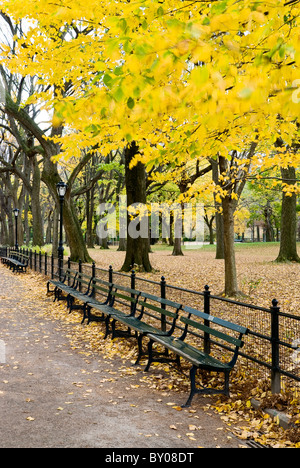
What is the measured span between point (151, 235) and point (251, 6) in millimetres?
51400

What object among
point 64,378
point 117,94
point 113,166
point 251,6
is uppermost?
point 113,166

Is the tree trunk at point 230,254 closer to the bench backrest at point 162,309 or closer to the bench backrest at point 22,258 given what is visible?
the bench backrest at point 162,309

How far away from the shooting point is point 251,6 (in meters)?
3.33

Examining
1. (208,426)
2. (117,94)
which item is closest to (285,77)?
(117,94)

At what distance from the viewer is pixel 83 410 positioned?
4.79 meters

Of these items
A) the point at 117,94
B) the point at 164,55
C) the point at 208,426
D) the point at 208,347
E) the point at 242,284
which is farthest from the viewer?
the point at 242,284

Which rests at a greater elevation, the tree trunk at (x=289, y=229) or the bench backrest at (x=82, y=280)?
the tree trunk at (x=289, y=229)

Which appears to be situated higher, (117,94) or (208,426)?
(117,94)

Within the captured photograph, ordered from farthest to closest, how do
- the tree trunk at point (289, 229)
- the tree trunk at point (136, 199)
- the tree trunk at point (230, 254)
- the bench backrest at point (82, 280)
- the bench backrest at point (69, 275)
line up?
the tree trunk at point (289, 229) < the tree trunk at point (136, 199) < the bench backrest at point (69, 275) < the tree trunk at point (230, 254) < the bench backrest at point (82, 280)

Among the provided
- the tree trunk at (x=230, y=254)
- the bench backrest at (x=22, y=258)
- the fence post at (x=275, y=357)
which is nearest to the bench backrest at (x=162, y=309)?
the fence post at (x=275, y=357)

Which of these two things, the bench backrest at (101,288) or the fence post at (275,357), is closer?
the fence post at (275,357)

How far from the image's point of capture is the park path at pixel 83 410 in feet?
13.3

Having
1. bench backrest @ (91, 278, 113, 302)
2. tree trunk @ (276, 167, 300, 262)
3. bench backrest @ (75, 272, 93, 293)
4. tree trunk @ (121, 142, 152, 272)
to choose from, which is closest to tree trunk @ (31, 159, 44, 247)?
tree trunk @ (121, 142, 152, 272)
